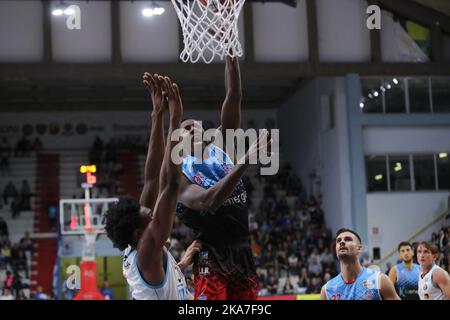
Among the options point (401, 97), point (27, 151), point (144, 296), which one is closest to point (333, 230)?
point (401, 97)

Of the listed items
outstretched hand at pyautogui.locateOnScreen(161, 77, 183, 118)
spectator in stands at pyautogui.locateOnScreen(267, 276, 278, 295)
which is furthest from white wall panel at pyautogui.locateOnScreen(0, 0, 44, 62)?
outstretched hand at pyautogui.locateOnScreen(161, 77, 183, 118)

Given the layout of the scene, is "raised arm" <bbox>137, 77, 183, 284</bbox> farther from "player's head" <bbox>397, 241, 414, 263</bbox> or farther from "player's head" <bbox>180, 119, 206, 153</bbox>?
"player's head" <bbox>397, 241, 414, 263</bbox>

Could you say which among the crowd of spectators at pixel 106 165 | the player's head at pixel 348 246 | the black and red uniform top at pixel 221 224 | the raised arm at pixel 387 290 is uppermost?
the crowd of spectators at pixel 106 165

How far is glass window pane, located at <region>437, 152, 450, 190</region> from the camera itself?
20.8 meters

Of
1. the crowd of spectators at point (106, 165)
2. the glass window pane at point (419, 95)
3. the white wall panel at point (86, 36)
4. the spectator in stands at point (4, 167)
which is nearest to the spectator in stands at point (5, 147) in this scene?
the spectator in stands at point (4, 167)

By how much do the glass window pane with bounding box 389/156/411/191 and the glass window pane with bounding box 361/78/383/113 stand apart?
1388 mm

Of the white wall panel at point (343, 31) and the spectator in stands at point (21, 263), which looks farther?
the spectator in stands at point (21, 263)

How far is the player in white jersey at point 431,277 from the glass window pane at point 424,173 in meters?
13.5

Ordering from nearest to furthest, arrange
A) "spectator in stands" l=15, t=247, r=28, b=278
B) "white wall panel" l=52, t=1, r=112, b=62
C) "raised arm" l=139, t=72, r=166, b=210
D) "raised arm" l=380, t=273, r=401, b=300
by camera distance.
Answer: "raised arm" l=139, t=72, r=166, b=210 < "raised arm" l=380, t=273, r=401, b=300 < "white wall panel" l=52, t=1, r=112, b=62 < "spectator in stands" l=15, t=247, r=28, b=278

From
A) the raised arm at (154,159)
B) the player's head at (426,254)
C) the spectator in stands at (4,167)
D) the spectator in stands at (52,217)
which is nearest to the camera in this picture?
the raised arm at (154,159)

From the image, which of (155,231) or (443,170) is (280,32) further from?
(155,231)

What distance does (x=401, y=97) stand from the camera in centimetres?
2112

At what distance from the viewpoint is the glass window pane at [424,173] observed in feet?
68.5

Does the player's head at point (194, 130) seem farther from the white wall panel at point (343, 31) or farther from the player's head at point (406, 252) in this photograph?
the white wall panel at point (343, 31)
